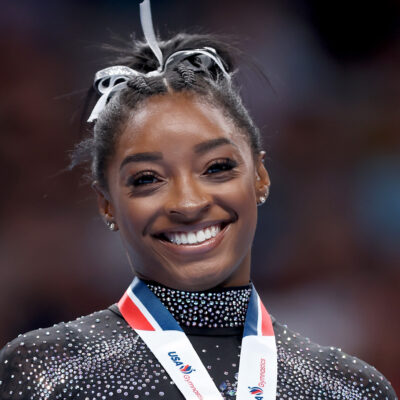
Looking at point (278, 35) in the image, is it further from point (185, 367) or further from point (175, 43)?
point (185, 367)

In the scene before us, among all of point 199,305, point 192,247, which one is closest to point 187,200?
point 192,247

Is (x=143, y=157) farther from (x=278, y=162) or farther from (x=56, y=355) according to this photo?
(x=278, y=162)

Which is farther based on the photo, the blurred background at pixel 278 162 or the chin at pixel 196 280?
the blurred background at pixel 278 162

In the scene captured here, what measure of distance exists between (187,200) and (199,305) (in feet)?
1.09

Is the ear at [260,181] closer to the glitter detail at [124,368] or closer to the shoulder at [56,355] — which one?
the glitter detail at [124,368]

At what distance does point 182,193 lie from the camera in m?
1.96

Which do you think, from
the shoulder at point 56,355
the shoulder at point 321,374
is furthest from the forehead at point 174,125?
the shoulder at point 321,374

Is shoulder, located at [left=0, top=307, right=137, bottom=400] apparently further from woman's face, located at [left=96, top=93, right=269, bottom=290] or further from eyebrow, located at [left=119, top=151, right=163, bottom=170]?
eyebrow, located at [left=119, top=151, right=163, bottom=170]

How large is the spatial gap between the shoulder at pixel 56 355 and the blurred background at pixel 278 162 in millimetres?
1186

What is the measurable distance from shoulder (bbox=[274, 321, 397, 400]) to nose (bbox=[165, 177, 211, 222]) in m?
0.53

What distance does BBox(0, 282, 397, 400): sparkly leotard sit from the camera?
1.92 m

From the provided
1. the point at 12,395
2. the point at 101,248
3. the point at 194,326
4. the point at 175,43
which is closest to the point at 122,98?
the point at 175,43

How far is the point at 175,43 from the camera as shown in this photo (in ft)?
7.80

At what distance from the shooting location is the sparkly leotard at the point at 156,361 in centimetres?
192
